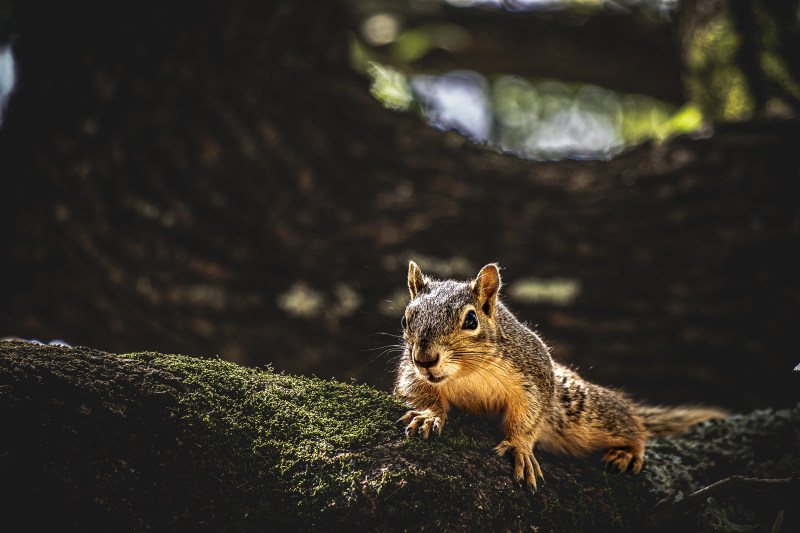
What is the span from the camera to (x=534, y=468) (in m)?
1.79

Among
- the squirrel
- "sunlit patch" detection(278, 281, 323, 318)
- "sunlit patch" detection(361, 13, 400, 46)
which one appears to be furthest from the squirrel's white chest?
"sunlit patch" detection(361, 13, 400, 46)

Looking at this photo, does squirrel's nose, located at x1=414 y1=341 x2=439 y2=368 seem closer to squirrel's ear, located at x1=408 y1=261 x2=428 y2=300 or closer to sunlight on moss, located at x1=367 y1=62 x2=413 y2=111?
squirrel's ear, located at x1=408 y1=261 x2=428 y2=300

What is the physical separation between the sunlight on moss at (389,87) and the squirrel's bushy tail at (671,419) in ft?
8.27

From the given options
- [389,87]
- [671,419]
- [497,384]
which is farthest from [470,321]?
[389,87]

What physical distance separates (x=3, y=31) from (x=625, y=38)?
4.59 m

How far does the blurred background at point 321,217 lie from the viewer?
10.9ft

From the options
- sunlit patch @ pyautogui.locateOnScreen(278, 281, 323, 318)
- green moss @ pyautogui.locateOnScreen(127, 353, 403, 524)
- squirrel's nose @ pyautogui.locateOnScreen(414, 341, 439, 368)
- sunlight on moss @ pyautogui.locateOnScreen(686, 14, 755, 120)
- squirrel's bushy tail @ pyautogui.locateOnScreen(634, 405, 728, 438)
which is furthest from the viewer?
sunlight on moss @ pyautogui.locateOnScreen(686, 14, 755, 120)

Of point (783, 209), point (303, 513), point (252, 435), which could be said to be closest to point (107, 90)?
point (252, 435)

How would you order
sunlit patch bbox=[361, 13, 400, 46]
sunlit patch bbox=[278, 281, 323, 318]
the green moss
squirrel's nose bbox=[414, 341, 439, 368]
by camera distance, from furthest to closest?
sunlit patch bbox=[361, 13, 400, 46], sunlit patch bbox=[278, 281, 323, 318], squirrel's nose bbox=[414, 341, 439, 368], the green moss

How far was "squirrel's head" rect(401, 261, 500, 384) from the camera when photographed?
1.99 meters

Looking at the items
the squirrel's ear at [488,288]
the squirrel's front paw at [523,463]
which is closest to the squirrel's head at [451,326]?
the squirrel's ear at [488,288]

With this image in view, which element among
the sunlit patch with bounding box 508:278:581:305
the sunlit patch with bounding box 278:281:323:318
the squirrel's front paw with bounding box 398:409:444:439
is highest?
the sunlit patch with bounding box 278:281:323:318

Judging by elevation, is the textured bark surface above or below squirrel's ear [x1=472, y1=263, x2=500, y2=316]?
below

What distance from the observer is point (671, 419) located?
2.79 meters
